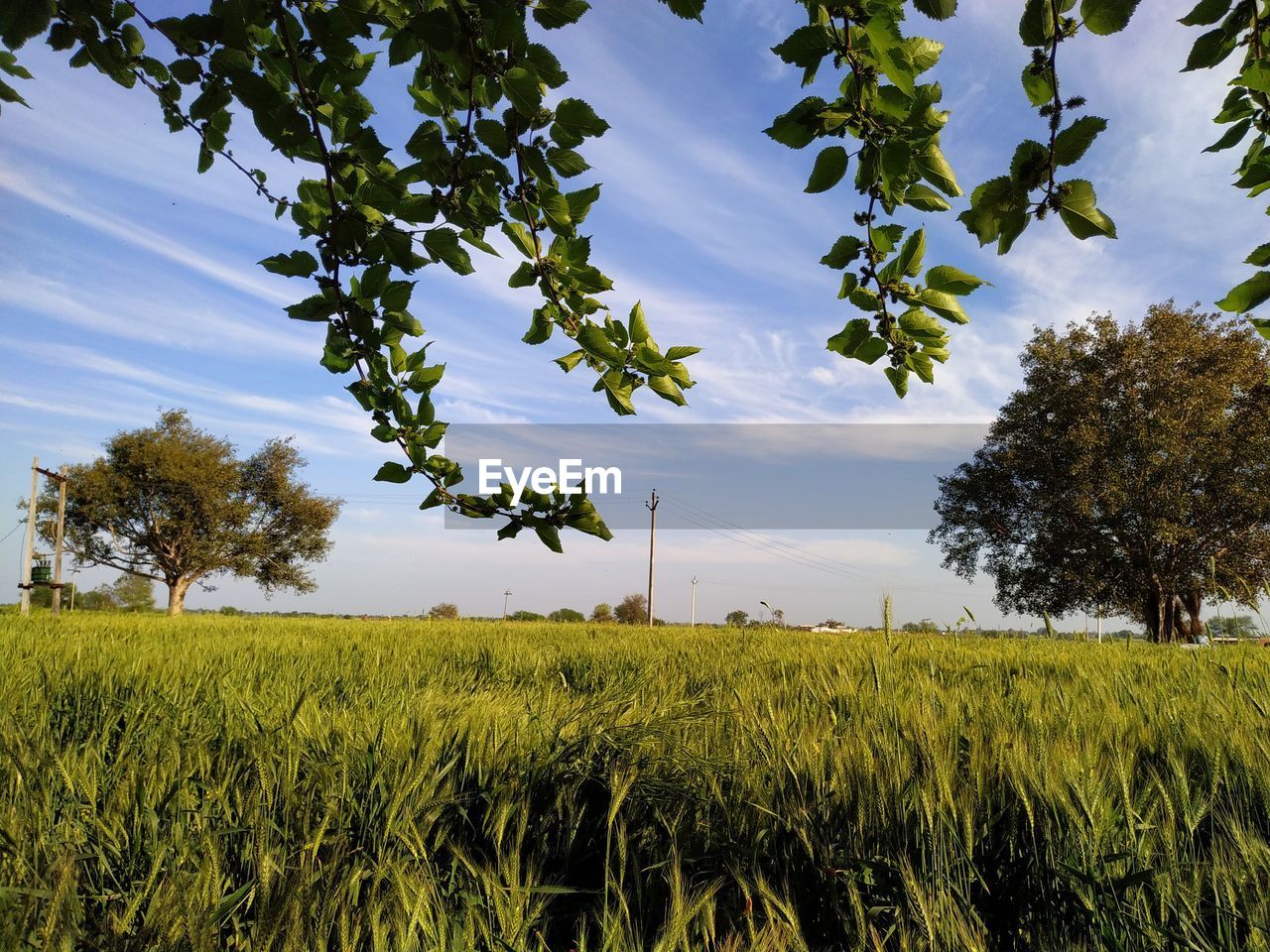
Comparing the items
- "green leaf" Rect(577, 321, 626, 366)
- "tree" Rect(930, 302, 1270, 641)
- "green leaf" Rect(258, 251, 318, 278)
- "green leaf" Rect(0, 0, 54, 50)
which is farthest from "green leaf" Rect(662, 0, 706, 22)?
"tree" Rect(930, 302, 1270, 641)

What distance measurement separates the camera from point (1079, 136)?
1.36 meters

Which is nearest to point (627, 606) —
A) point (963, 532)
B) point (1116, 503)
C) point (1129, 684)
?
point (963, 532)

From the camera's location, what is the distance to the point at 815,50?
1.41m

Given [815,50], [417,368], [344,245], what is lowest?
[417,368]

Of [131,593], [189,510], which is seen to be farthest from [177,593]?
[131,593]

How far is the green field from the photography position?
1428 millimetres

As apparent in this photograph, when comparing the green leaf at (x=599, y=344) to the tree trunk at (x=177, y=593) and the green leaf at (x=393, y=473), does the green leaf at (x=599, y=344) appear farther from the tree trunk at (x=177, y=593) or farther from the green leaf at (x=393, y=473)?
the tree trunk at (x=177, y=593)

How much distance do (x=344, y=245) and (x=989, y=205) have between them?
1672mm

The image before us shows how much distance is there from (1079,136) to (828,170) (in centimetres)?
47

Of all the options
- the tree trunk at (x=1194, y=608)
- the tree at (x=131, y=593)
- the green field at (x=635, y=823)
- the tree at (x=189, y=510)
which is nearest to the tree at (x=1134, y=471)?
the tree trunk at (x=1194, y=608)

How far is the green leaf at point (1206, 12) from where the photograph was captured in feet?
5.12

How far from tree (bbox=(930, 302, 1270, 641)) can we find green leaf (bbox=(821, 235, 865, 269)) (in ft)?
83.9

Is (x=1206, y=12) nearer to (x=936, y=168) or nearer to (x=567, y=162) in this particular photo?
(x=936, y=168)

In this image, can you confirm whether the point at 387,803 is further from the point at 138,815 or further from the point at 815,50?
the point at 815,50
